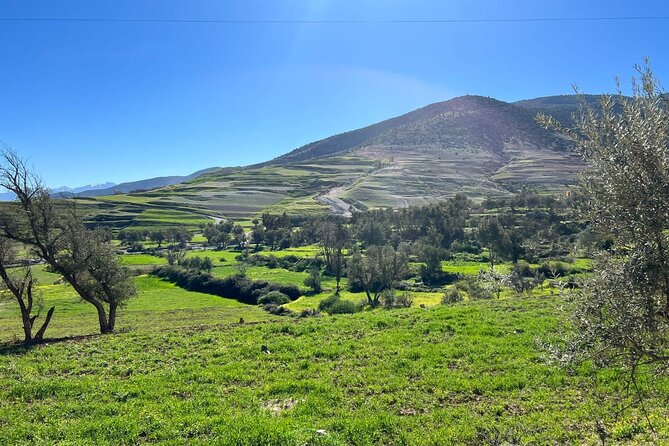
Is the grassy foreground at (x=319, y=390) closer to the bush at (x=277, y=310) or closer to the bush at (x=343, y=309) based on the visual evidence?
the bush at (x=343, y=309)

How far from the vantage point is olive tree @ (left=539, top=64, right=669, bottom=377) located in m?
5.48

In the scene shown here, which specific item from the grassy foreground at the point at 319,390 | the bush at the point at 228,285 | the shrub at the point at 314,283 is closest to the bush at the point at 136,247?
the bush at the point at 228,285

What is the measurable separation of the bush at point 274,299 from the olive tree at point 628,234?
64945 mm

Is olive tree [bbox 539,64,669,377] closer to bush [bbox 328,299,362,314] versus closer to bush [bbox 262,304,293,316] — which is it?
bush [bbox 328,299,362,314]

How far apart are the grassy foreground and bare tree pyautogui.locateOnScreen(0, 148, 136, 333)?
7344 millimetres

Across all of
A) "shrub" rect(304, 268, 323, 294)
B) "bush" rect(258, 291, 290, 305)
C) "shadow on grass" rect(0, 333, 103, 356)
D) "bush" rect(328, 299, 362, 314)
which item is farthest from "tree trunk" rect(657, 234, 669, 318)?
"shrub" rect(304, 268, 323, 294)

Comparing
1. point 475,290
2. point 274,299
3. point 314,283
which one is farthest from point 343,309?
point 314,283

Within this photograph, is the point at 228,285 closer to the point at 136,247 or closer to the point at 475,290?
the point at 475,290

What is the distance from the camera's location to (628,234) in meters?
5.78

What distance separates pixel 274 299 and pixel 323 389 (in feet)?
195

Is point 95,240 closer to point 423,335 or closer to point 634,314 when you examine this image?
point 423,335

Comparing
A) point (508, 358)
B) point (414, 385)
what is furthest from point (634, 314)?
point (508, 358)

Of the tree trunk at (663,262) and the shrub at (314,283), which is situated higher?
the tree trunk at (663,262)

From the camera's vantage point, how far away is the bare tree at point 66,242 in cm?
2203
